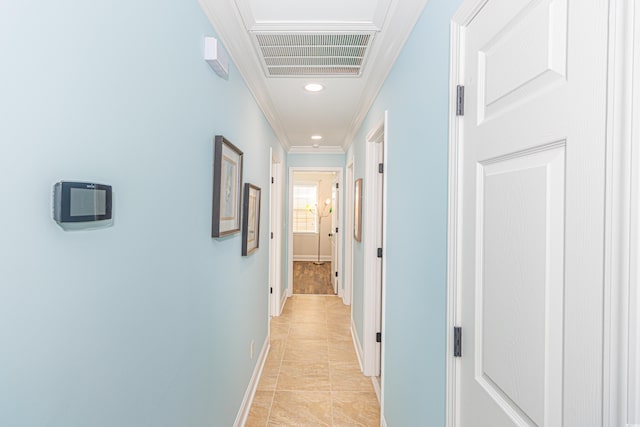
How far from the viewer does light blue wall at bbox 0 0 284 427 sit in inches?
24.4

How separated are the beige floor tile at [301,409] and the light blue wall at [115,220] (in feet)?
3.02

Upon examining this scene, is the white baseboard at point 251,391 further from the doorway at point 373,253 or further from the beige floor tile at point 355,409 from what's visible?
the doorway at point 373,253

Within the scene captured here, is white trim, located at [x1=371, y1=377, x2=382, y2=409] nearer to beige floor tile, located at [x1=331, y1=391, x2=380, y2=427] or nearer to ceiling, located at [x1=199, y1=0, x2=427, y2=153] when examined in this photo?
beige floor tile, located at [x1=331, y1=391, x2=380, y2=427]

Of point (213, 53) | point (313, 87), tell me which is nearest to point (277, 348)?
point (313, 87)

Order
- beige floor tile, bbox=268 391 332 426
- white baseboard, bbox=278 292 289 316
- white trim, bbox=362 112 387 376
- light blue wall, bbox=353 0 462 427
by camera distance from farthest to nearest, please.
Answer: white baseboard, bbox=278 292 289 316, white trim, bbox=362 112 387 376, beige floor tile, bbox=268 391 332 426, light blue wall, bbox=353 0 462 427

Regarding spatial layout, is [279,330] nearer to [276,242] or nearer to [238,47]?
[276,242]

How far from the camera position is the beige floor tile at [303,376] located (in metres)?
2.86

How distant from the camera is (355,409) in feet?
8.42

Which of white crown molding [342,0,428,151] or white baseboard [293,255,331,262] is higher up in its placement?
white crown molding [342,0,428,151]

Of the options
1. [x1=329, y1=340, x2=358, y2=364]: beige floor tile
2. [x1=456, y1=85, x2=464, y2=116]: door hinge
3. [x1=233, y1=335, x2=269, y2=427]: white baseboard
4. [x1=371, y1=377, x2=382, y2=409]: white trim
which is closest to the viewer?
[x1=456, y1=85, x2=464, y2=116]: door hinge

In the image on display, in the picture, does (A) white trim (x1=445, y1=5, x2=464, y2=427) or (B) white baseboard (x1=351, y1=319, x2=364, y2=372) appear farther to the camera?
(B) white baseboard (x1=351, y1=319, x2=364, y2=372)

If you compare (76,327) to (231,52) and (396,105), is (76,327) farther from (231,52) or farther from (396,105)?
(396,105)

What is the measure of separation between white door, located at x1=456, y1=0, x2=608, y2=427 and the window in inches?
327

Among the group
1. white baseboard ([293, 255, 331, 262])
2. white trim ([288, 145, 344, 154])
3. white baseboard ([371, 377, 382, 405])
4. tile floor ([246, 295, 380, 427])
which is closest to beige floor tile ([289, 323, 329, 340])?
tile floor ([246, 295, 380, 427])
